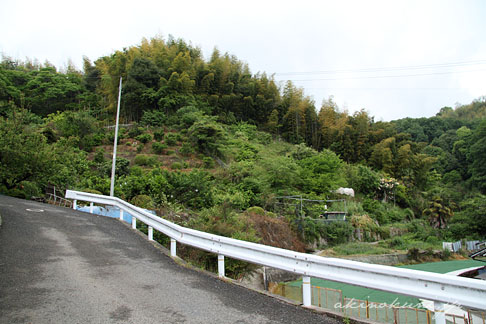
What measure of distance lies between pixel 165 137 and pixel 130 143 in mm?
4030

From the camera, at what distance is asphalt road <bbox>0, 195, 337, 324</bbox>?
3607 millimetres

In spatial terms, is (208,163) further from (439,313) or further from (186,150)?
(439,313)

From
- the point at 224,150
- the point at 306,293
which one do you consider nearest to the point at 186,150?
the point at 224,150

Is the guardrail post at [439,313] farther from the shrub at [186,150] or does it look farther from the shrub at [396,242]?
the shrub at [186,150]

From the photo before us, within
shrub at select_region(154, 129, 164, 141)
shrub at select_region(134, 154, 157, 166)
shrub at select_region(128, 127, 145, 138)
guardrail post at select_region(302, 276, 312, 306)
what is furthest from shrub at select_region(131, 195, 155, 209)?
shrub at select_region(128, 127, 145, 138)

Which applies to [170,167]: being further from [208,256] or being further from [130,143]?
[208,256]

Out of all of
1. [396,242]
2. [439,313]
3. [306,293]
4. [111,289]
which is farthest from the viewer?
[396,242]

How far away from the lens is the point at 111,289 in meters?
4.41

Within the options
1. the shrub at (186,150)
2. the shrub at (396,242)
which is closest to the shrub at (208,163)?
the shrub at (186,150)

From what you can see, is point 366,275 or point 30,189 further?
point 30,189

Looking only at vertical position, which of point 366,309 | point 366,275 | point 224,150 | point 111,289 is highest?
point 224,150

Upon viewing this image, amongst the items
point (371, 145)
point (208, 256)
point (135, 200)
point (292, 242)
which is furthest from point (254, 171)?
point (371, 145)

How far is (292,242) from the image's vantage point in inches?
843

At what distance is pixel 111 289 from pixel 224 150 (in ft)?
108
